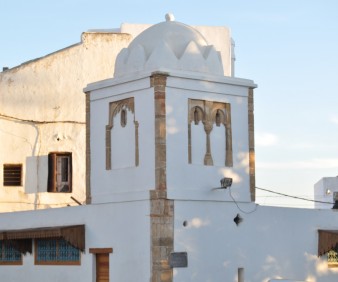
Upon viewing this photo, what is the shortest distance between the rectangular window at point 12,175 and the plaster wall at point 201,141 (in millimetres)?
8443

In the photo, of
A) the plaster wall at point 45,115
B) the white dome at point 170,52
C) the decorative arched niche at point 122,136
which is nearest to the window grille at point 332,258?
the white dome at point 170,52

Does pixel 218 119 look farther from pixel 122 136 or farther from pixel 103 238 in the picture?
pixel 103 238

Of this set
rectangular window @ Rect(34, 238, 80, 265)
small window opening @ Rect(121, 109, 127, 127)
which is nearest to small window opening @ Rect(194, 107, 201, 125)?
small window opening @ Rect(121, 109, 127, 127)

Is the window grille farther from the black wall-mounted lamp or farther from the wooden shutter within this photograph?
the wooden shutter

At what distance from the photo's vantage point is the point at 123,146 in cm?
1967

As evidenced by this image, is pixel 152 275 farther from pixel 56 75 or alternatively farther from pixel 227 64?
pixel 227 64

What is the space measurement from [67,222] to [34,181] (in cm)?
628

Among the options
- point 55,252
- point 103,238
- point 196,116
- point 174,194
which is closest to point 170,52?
point 196,116

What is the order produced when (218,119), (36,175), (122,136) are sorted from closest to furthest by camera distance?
(122,136)
(218,119)
(36,175)

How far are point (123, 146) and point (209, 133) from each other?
1.75 metres

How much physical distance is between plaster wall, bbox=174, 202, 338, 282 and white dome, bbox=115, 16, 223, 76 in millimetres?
2670

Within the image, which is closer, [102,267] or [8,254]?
[102,267]

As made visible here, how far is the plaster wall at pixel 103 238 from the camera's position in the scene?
61.4 feet

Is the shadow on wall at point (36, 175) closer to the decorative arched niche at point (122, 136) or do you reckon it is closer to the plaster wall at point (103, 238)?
the plaster wall at point (103, 238)
